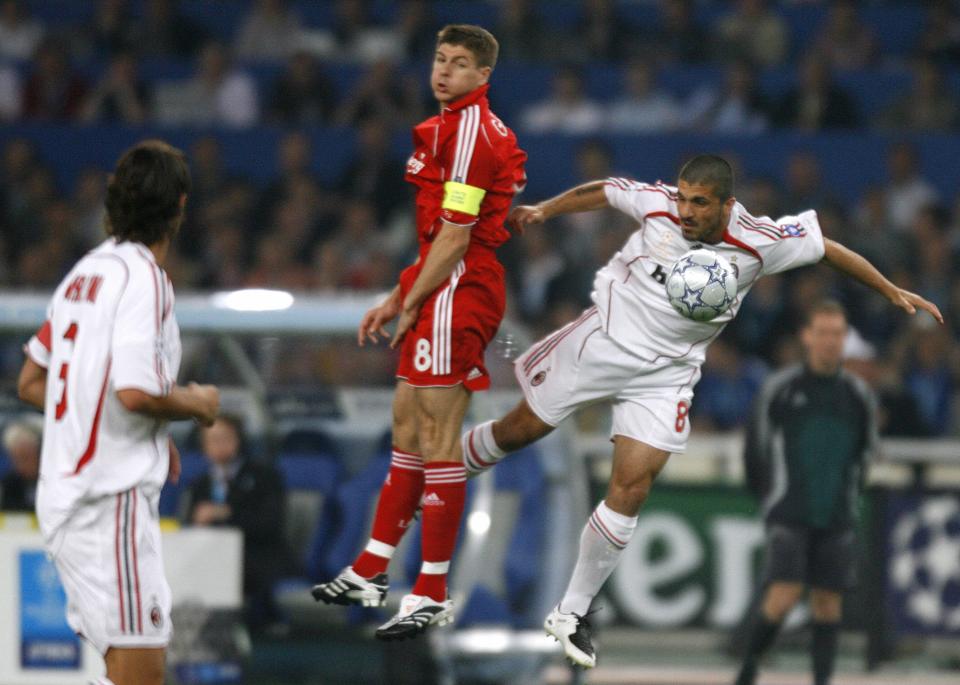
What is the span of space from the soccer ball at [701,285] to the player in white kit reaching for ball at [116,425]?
170 centimetres

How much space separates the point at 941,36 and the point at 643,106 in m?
2.43

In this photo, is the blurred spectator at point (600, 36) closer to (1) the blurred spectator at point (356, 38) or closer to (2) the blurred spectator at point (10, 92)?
(1) the blurred spectator at point (356, 38)

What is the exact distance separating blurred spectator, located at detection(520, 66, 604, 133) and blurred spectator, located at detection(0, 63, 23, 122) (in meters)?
3.92

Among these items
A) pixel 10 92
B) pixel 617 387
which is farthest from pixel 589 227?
pixel 617 387

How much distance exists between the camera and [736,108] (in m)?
12.6

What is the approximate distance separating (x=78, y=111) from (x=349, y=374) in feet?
17.1

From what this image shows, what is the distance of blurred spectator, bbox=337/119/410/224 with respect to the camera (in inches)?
479

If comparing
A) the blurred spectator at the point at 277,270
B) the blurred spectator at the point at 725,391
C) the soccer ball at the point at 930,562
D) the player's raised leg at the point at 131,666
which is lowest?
the soccer ball at the point at 930,562

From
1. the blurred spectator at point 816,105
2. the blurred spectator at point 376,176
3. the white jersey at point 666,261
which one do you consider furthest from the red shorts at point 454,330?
the blurred spectator at point 816,105

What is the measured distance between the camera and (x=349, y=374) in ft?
29.2

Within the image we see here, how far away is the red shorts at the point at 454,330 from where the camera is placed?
19.5 ft

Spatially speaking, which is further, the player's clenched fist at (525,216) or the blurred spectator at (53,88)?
the blurred spectator at (53,88)

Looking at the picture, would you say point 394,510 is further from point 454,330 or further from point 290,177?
point 290,177

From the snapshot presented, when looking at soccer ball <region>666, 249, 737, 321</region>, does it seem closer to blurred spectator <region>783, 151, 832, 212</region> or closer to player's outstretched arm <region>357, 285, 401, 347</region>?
player's outstretched arm <region>357, 285, 401, 347</region>
